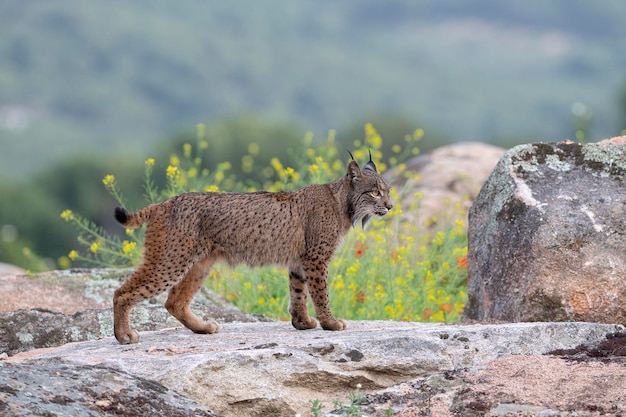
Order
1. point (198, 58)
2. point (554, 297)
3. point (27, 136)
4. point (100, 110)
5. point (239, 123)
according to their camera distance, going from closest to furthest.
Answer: point (554, 297) → point (239, 123) → point (27, 136) → point (100, 110) → point (198, 58)

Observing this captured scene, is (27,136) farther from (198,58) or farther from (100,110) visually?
(198,58)

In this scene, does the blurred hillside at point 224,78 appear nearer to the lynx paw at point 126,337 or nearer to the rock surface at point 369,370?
the lynx paw at point 126,337

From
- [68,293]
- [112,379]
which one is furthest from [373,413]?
[68,293]

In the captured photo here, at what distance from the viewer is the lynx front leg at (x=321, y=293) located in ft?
28.5

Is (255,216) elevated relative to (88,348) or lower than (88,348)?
elevated

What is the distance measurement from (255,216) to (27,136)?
140797 mm

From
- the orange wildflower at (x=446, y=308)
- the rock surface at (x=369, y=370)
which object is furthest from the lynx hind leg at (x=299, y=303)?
the orange wildflower at (x=446, y=308)

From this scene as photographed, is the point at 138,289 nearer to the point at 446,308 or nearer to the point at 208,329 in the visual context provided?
the point at 208,329

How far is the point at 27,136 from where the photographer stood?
144625 millimetres

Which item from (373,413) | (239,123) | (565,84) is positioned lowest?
(373,413)

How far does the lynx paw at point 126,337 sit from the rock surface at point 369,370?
35 centimetres

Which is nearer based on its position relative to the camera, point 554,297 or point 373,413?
point 373,413


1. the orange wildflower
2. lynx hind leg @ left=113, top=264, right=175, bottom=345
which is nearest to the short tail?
lynx hind leg @ left=113, top=264, right=175, bottom=345

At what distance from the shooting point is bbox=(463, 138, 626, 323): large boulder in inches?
346
